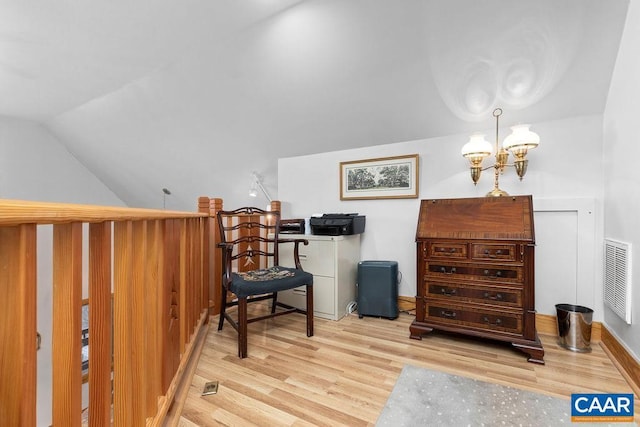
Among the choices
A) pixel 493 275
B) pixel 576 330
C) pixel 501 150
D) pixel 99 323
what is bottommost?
pixel 576 330

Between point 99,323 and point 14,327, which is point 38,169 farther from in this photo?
point 14,327

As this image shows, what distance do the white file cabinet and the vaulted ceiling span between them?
1.13 metres

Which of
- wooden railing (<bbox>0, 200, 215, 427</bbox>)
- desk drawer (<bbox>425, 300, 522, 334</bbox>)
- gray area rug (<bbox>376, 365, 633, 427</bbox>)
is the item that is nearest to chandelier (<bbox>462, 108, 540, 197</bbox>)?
desk drawer (<bbox>425, 300, 522, 334</bbox>)

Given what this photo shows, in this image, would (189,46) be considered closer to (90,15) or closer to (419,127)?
(90,15)

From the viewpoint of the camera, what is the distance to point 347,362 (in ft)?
6.00

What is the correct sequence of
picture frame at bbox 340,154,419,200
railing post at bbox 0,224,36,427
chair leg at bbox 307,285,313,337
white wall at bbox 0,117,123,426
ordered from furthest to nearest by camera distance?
1. white wall at bbox 0,117,123,426
2. picture frame at bbox 340,154,419,200
3. chair leg at bbox 307,285,313,337
4. railing post at bbox 0,224,36,427

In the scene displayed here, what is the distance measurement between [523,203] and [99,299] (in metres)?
2.36

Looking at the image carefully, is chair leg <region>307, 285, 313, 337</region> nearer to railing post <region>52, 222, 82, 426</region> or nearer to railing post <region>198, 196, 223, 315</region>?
railing post <region>198, 196, 223, 315</region>

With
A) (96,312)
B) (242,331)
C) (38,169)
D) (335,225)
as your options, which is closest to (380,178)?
(335,225)

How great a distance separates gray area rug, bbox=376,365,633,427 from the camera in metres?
1.31

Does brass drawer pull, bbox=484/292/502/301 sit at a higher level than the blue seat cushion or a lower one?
lower

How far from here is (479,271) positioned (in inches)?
79.0

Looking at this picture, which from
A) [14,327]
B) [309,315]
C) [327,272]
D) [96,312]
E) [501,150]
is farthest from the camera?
[327,272]

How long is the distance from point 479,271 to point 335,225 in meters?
1.20
